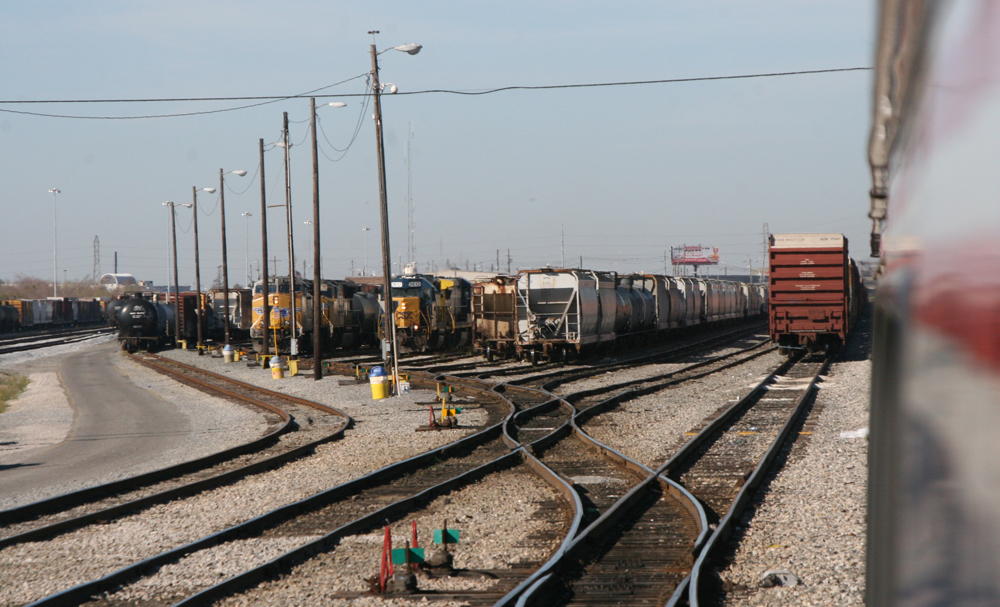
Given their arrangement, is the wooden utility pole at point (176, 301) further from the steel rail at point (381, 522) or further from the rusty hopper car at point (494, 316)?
the steel rail at point (381, 522)

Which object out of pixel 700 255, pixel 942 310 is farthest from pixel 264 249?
pixel 700 255

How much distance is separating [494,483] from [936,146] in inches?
400

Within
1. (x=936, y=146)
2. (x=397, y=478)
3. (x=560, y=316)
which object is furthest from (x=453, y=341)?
(x=936, y=146)

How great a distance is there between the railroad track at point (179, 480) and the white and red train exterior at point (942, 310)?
349 inches

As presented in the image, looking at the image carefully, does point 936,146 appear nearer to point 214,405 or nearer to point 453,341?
point 214,405

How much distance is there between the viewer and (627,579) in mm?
7164

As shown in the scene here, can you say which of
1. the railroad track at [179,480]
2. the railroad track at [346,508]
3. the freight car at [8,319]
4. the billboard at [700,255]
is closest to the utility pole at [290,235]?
the railroad track at [179,480]

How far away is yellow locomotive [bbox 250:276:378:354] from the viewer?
39.2 meters

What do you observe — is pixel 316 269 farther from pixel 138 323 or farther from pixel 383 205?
pixel 138 323

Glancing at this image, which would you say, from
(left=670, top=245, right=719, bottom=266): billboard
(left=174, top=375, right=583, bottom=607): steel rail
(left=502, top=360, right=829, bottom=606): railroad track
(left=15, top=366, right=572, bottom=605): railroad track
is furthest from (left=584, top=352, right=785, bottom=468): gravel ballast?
(left=670, top=245, right=719, bottom=266): billboard

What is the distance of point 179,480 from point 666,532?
6682mm

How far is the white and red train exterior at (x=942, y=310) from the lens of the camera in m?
1.18

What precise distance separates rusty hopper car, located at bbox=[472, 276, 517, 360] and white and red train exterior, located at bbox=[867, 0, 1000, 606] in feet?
101

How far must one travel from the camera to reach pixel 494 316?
111ft
